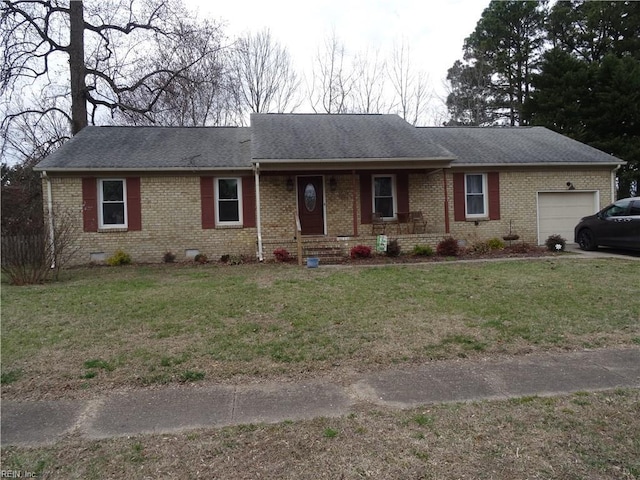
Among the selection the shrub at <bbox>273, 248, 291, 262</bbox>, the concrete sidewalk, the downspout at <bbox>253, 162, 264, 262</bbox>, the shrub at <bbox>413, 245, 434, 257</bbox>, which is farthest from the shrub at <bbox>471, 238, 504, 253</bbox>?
the concrete sidewalk

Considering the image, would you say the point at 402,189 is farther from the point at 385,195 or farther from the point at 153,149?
the point at 153,149

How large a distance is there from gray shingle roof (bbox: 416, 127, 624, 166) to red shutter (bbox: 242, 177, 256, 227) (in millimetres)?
6249

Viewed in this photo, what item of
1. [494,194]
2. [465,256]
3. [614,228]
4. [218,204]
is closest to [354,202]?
[465,256]

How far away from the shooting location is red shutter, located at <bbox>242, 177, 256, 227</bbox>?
1341 centimetres

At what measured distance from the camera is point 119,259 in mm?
12531

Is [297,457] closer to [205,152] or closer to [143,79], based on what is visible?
[205,152]

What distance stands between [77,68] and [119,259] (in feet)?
36.8

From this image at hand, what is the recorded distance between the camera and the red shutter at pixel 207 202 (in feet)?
43.4

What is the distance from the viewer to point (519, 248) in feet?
43.7

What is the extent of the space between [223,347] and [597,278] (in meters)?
7.37

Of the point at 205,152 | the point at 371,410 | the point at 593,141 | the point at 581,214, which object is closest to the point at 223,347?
the point at 371,410

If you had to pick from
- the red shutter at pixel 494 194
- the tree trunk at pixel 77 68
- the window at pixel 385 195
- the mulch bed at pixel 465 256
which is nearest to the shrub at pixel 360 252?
the mulch bed at pixel 465 256

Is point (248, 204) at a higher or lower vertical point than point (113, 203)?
lower

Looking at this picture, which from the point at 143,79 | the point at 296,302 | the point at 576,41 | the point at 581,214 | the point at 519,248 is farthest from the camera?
the point at 576,41
